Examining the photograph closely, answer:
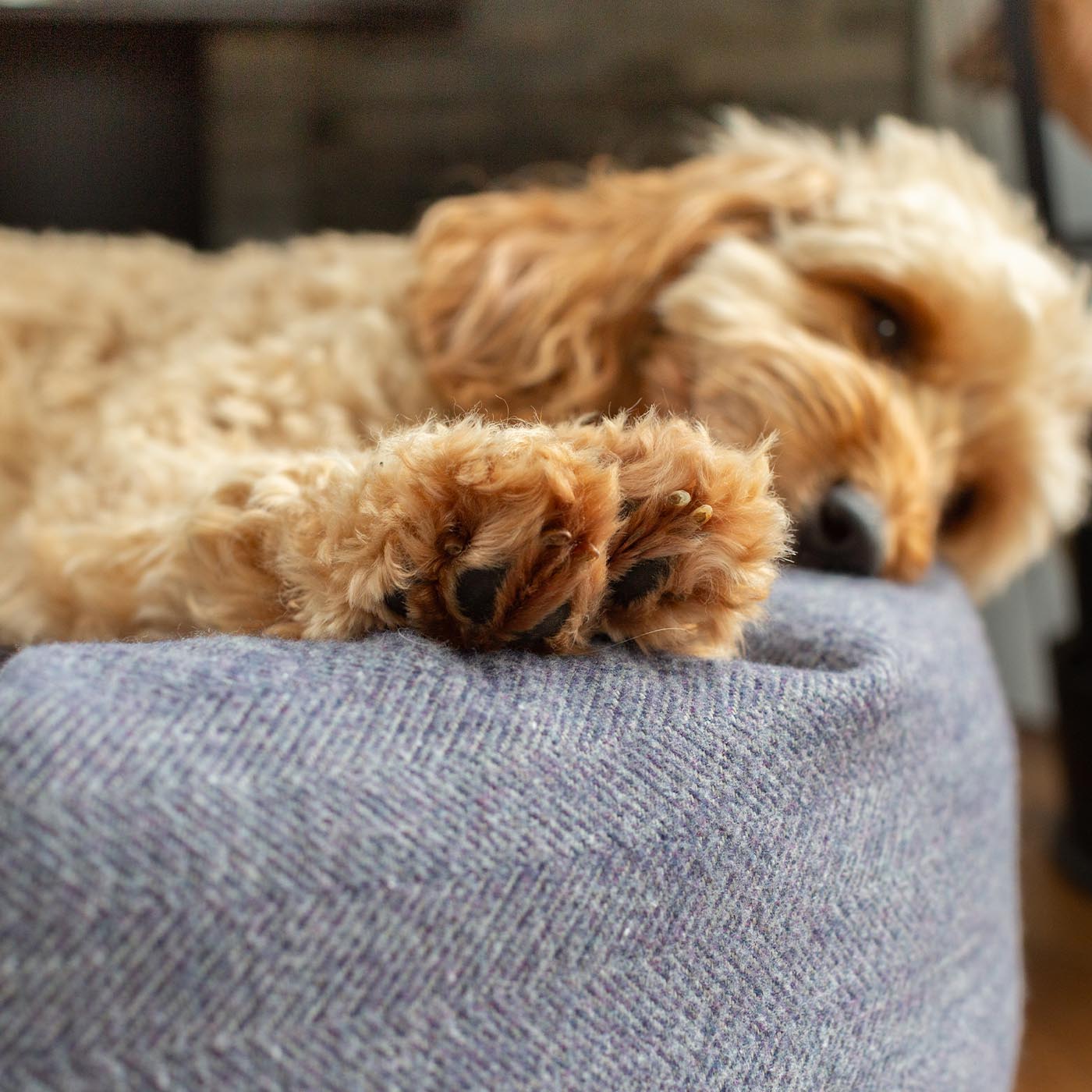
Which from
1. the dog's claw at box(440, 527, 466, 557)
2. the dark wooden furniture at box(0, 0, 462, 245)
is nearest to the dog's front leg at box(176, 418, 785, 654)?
the dog's claw at box(440, 527, 466, 557)

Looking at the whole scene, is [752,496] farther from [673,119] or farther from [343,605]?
[673,119]

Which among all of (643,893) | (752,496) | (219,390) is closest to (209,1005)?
(643,893)

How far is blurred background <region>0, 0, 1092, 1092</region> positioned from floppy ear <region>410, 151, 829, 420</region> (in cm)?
55

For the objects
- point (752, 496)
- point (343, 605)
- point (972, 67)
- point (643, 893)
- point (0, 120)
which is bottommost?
point (643, 893)

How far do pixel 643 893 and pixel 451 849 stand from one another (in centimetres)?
18

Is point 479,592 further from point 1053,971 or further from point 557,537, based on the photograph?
point 1053,971

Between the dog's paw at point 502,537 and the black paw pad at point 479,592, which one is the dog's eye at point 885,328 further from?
the black paw pad at point 479,592

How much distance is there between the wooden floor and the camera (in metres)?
1.66

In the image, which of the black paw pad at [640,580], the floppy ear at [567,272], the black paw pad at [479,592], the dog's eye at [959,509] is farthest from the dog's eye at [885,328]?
the black paw pad at [479,592]

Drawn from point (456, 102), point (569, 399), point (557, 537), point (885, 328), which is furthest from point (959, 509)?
point (456, 102)

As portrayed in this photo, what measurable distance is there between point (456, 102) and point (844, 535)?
→ 1.56m

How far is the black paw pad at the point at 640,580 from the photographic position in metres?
0.81

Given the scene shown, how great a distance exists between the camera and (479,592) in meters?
0.78

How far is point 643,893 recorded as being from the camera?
74 cm
